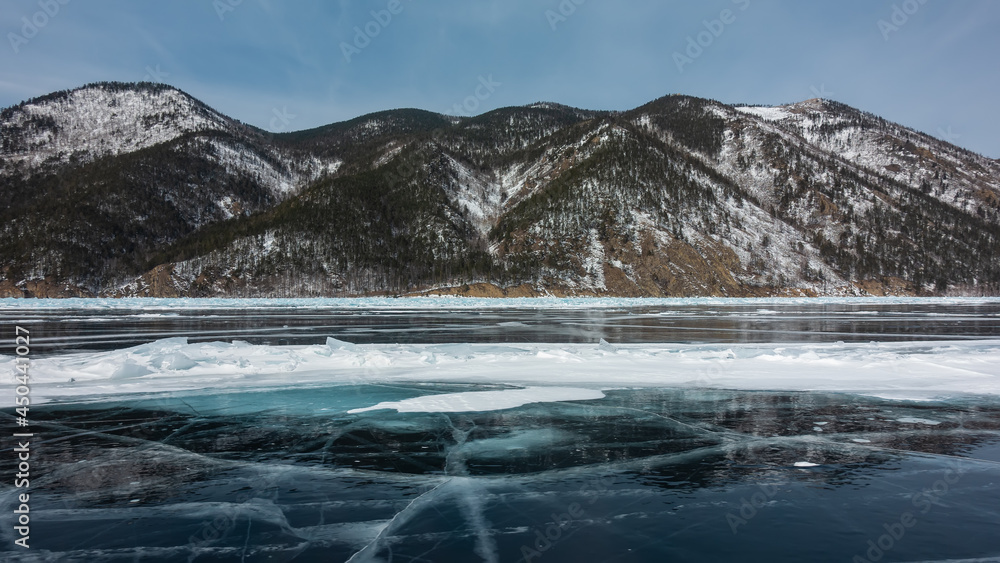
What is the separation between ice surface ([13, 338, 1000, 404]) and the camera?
13.8 meters

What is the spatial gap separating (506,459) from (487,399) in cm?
433

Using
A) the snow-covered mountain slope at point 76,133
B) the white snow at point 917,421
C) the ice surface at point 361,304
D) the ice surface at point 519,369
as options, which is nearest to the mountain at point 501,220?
the snow-covered mountain slope at point 76,133

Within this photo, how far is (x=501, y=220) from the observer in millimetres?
133250

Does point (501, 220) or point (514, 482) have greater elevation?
point (501, 220)

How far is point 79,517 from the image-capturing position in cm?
577

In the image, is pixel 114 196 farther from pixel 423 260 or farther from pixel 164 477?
pixel 164 477

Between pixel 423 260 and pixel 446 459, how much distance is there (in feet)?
373

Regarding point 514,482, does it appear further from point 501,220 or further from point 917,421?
point 501,220

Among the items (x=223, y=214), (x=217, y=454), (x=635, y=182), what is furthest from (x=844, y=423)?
(x=223, y=214)

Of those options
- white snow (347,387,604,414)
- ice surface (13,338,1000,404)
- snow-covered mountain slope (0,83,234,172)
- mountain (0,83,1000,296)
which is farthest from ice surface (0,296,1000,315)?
snow-covered mountain slope (0,83,234,172)

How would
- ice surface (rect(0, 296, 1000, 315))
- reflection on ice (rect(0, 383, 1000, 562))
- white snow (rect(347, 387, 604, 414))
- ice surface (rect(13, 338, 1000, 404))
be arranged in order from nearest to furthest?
reflection on ice (rect(0, 383, 1000, 562))
white snow (rect(347, 387, 604, 414))
ice surface (rect(13, 338, 1000, 404))
ice surface (rect(0, 296, 1000, 315))

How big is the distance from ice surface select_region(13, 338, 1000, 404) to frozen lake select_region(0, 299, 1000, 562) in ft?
0.37

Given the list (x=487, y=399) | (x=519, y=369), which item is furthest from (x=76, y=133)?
(x=487, y=399)

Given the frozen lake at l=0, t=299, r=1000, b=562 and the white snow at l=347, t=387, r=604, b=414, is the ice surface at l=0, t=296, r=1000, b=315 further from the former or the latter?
the white snow at l=347, t=387, r=604, b=414
